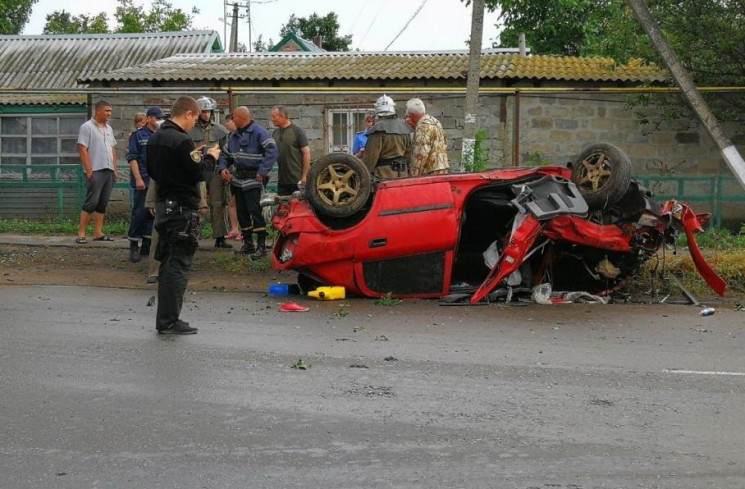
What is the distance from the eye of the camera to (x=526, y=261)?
32.7ft

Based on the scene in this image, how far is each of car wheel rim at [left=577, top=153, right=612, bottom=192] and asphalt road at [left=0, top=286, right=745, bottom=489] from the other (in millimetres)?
1407

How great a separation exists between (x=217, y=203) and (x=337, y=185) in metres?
3.79

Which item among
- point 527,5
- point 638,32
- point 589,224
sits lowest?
point 589,224

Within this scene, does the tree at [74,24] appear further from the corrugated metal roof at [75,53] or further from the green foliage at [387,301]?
the green foliage at [387,301]

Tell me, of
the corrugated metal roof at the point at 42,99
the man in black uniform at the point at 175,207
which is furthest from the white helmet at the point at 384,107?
the corrugated metal roof at the point at 42,99

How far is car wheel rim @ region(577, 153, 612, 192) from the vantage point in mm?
9766

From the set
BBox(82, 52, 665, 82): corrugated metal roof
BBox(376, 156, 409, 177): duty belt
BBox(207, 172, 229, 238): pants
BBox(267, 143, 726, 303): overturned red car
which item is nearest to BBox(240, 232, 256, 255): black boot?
BBox(207, 172, 229, 238): pants

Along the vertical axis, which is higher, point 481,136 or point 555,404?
point 481,136

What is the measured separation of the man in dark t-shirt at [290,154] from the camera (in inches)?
502

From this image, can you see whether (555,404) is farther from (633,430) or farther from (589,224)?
(589,224)

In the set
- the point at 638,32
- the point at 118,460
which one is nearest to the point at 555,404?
the point at 118,460

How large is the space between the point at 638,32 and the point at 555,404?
12383mm

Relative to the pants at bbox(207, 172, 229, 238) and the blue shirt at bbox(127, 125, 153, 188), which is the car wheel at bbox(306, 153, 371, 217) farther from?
the pants at bbox(207, 172, 229, 238)

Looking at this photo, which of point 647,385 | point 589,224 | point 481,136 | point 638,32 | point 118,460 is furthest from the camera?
point 638,32
